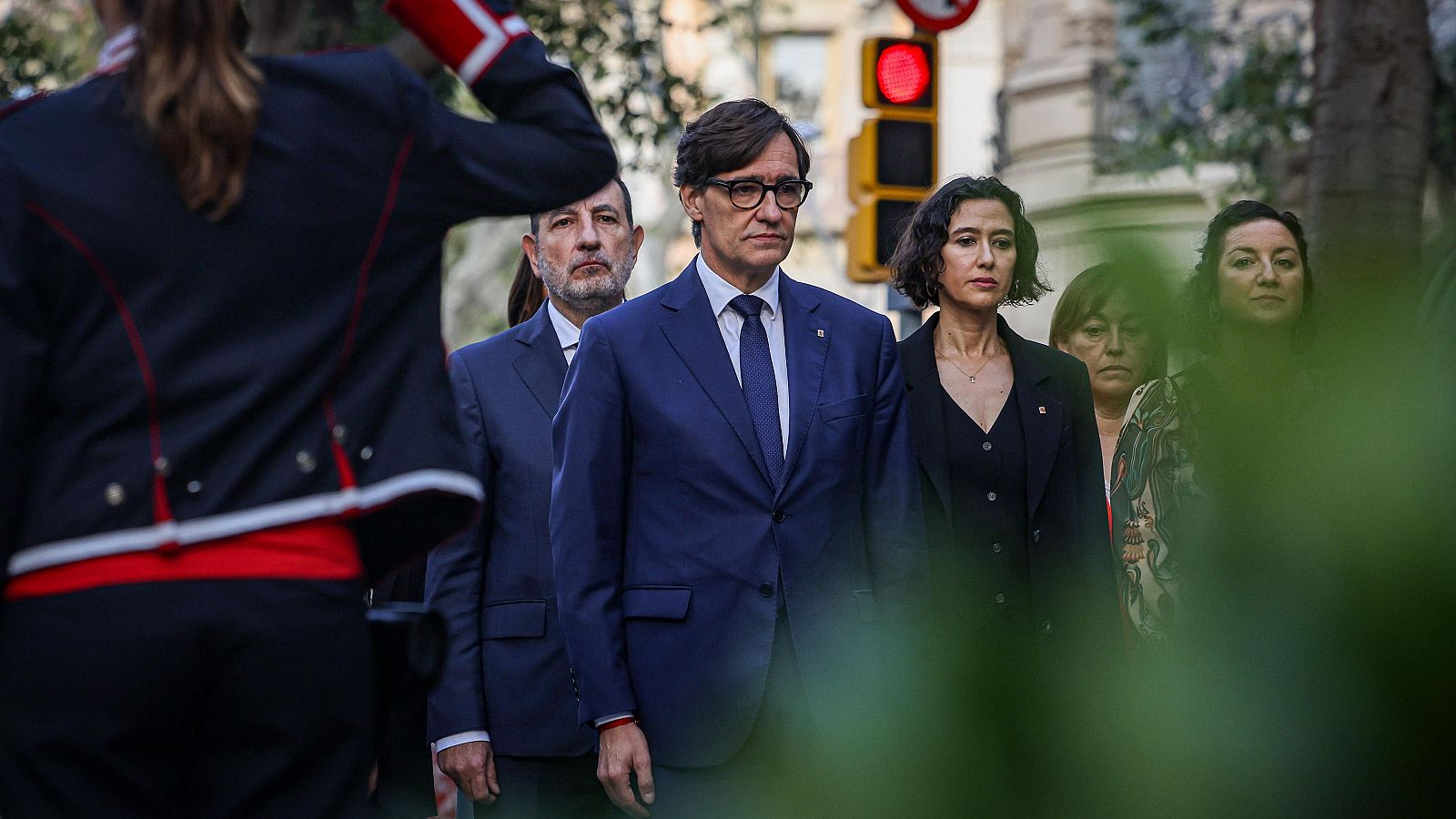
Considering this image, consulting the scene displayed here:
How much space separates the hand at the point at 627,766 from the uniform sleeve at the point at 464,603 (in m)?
0.86

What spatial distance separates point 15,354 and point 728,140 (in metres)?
2.08

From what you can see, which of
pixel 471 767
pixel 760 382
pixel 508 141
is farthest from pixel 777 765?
pixel 471 767

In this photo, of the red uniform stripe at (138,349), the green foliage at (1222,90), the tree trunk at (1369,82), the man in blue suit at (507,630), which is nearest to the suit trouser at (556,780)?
the man in blue suit at (507,630)

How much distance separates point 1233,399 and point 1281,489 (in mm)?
55

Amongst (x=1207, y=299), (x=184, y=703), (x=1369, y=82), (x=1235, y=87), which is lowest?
(x=184, y=703)

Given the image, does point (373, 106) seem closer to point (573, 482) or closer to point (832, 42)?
point (573, 482)

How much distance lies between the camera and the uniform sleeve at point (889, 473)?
3.58m

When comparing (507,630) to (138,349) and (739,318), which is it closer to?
(739,318)

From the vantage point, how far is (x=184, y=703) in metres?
2.04

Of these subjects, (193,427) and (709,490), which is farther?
(709,490)

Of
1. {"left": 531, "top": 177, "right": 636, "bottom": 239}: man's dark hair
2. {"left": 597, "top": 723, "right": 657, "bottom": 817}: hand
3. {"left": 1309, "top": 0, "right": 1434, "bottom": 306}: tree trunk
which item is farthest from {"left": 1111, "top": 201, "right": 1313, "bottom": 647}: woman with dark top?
{"left": 1309, "top": 0, "right": 1434, "bottom": 306}: tree trunk

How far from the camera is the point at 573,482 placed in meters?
3.49

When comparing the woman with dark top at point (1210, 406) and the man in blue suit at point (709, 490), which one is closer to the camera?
the woman with dark top at point (1210, 406)

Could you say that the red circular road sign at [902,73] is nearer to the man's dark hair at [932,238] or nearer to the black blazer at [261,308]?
the man's dark hair at [932,238]
